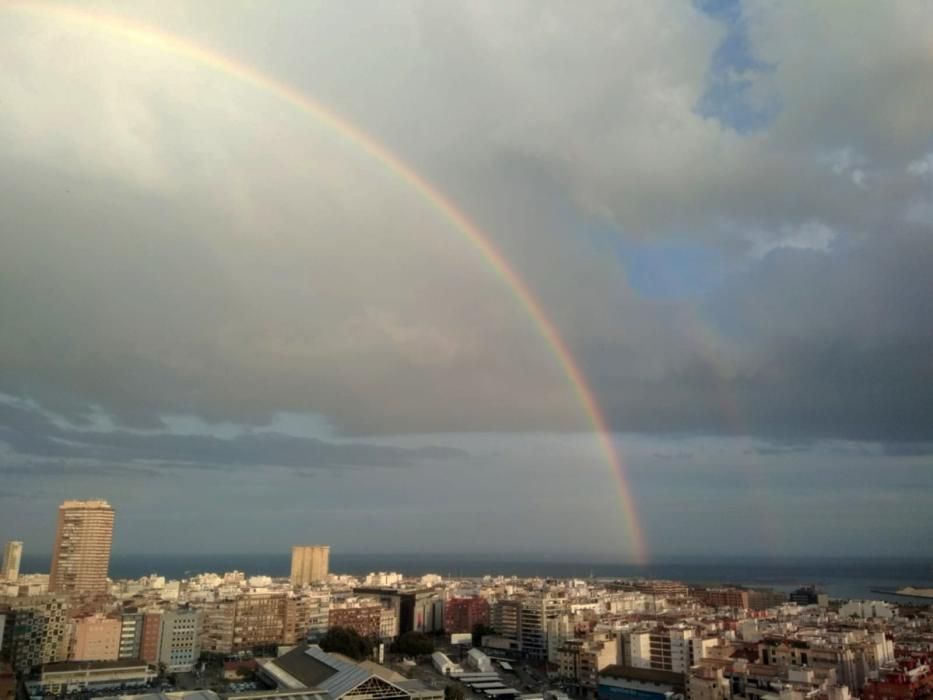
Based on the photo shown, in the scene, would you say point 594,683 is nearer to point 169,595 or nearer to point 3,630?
point 3,630

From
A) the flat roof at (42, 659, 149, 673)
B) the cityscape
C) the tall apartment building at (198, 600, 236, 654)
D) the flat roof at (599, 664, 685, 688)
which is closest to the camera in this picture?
the cityscape

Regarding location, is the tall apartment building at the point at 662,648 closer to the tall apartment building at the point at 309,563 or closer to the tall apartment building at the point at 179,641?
the tall apartment building at the point at 179,641

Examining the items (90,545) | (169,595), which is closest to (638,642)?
(169,595)

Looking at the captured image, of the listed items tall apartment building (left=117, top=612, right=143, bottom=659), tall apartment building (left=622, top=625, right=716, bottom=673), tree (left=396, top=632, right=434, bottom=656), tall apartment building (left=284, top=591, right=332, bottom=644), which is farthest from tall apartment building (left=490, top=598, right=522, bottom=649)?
tall apartment building (left=117, top=612, right=143, bottom=659)

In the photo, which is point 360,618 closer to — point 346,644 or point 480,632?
point 480,632

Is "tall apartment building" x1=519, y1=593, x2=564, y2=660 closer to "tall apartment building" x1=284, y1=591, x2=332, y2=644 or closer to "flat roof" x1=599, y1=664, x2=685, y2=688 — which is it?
"tall apartment building" x1=284, y1=591, x2=332, y2=644

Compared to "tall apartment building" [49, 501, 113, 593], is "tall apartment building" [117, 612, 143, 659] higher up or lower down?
lower down

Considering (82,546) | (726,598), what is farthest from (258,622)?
(726,598)
